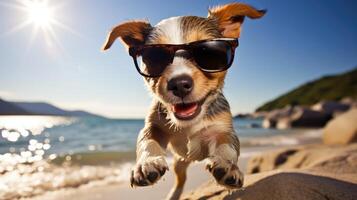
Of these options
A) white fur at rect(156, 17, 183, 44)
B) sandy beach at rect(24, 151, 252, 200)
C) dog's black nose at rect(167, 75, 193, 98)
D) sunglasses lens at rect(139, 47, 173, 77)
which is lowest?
sandy beach at rect(24, 151, 252, 200)

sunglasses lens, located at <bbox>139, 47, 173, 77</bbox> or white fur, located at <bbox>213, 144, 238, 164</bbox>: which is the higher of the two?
sunglasses lens, located at <bbox>139, 47, 173, 77</bbox>

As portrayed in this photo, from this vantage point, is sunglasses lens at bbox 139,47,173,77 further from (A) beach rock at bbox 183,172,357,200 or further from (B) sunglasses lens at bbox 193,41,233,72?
(A) beach rock at bbox 183,172,357,200

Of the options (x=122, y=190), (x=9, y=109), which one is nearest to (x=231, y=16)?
(x=9, y=109)

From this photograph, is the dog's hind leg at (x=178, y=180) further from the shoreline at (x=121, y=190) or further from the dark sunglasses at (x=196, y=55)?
the dark sunglasses at (x=196, y=55)

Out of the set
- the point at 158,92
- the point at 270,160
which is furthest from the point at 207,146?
the point at 270,160

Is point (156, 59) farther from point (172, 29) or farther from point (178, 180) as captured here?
point (178, 180)

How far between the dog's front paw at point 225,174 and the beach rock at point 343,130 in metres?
7.74

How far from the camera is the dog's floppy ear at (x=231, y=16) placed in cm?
229

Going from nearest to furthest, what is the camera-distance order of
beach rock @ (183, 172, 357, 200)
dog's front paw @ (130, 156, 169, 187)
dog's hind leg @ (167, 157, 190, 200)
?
dog's front paw @ (130, 156, 169, 187) → beach rock @ (183, 172, 357, 200) → dog's hind leg @ (167, 157, 190, 200)

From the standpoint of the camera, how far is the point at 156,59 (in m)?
2.16

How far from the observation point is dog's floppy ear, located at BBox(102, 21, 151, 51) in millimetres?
2287

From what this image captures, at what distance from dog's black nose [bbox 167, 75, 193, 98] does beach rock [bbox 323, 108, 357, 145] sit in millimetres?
7832

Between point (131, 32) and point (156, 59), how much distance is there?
0.36 meters

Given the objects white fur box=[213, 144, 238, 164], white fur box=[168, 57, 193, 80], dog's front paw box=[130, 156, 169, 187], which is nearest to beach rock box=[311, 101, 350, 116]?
white fur box=[213, 144, 238, 164]
